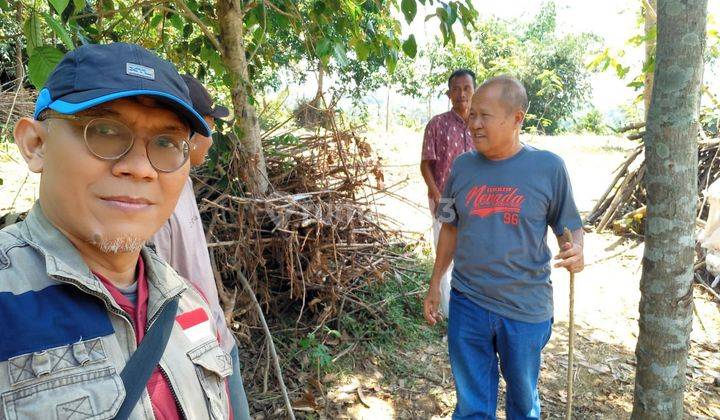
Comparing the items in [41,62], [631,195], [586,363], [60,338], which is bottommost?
[586,363]

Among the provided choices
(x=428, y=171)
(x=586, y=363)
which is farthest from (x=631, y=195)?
(x=428, y=171)

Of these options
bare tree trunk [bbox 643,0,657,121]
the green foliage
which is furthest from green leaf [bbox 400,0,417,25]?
the green foliage

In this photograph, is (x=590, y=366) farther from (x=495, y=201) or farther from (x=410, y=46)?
(x=410, y=46)

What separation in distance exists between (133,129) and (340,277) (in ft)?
9.99

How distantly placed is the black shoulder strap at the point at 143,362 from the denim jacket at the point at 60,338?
0.6 inches

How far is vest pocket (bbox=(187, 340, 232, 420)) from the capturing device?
3.66ft

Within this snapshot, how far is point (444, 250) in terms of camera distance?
278 centimetres

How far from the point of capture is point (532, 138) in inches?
649

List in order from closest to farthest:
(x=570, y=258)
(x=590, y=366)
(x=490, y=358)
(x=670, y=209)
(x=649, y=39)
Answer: (x=670, y=209) → (x=570, y=258) → (x=490, y=358) → (x=649, y=39) → (x=590, y=366)

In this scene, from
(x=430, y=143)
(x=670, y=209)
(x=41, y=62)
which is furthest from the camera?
(x=430, y=143)

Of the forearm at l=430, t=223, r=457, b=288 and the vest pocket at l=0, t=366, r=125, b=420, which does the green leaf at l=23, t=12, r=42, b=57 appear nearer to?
the vest pocket at l=0, t=366, r=125, b=420

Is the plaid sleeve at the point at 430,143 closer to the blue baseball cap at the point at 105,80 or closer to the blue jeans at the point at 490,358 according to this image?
the blue jeans at the point at 490,358

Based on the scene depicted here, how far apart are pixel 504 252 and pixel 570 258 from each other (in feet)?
0.99

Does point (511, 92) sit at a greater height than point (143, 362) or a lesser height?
greater
